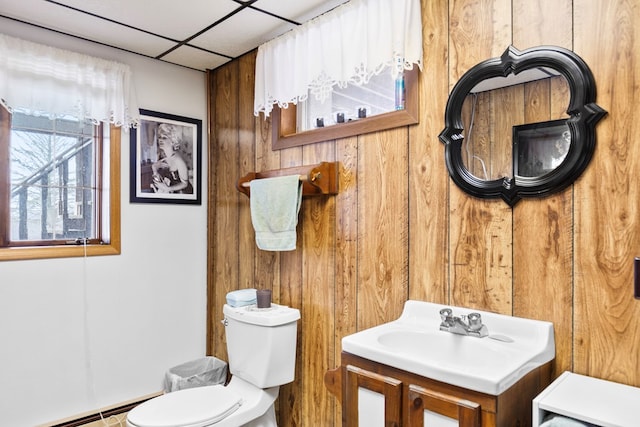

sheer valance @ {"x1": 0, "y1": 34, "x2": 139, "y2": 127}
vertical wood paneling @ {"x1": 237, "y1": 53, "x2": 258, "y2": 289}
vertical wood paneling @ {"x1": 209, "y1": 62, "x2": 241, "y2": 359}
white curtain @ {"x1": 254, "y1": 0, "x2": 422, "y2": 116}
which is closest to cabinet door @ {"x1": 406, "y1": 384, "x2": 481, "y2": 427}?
white curtain @ {"x1": 254, "y1": 0, "x2": 422, "y2": 116}

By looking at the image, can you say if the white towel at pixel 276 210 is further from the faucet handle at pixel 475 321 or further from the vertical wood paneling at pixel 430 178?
the faucet handle at pixel 475 321

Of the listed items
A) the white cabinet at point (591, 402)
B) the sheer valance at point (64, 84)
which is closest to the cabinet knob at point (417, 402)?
the white cabinet at point (591, 402)

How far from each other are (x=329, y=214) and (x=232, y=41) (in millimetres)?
1187

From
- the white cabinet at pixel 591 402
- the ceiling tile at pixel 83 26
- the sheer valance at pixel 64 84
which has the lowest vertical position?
the white cabinet at pixel 591 402

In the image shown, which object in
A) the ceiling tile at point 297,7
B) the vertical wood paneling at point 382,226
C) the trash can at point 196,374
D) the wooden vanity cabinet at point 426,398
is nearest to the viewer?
the wooden vanity cabinet at point 426,398

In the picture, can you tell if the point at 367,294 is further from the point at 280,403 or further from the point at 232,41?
the point at 232,41

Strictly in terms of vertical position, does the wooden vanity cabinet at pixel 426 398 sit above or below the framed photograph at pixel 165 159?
below

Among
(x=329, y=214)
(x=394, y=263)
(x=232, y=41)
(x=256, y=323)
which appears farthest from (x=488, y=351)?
(x=232, y=41)

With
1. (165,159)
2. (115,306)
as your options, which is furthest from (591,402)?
(165,159)

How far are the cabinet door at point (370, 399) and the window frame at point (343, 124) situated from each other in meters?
1.02

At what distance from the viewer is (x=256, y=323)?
6.87 feet

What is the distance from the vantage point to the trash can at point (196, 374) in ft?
8.30

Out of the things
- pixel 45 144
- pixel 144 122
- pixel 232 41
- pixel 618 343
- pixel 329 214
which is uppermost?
pixel 232 41

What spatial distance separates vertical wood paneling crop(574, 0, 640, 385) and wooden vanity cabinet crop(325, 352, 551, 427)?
7.9 inches
